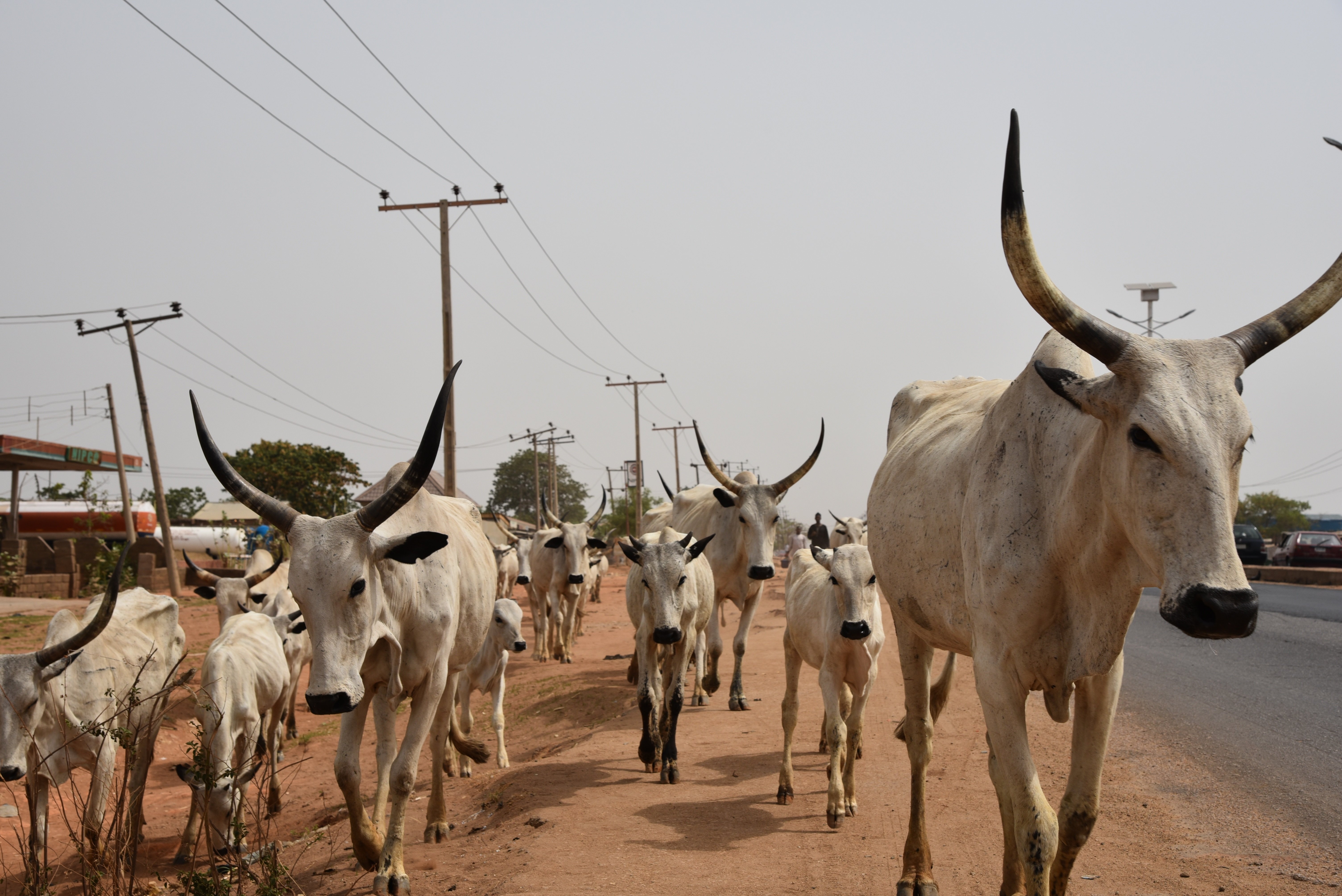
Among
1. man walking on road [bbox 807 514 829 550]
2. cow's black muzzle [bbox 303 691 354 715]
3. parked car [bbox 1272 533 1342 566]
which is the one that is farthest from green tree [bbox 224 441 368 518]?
cow's black muzzle [bbox 303 691 354 715]

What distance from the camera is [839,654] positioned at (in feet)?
26.1

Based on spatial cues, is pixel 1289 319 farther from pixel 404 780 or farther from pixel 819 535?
pixel 819 535

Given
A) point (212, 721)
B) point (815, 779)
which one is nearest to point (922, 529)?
point (815, 779)

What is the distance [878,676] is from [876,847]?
7586 millimetres

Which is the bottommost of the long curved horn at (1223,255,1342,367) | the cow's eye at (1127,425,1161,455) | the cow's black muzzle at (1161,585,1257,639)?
the cow's black muzzle at (1161,585,1257,639)

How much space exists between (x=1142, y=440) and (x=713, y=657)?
925cm

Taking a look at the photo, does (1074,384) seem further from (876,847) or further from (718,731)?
(718,731)

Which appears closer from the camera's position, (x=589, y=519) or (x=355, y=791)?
(x=355, y=791)

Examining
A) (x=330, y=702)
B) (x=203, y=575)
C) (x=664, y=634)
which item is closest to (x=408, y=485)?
(x=330, y=702)

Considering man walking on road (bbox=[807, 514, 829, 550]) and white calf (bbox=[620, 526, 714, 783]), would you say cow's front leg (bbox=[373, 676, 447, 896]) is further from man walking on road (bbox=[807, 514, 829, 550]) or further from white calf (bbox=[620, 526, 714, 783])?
man walking on road (bbox=[807, 514, 829, 550])

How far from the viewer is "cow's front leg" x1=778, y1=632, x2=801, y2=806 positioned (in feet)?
25.1

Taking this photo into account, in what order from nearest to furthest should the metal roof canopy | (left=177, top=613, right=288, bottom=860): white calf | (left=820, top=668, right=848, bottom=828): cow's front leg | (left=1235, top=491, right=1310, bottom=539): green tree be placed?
(left=177, top=613, right=288, bottom=860): white calf → (left=820, top=668, right=848, bottom=828): cow's front leg → the metal roof canopy → (left=1235, top=491, right=1310, bottom=539): green tree

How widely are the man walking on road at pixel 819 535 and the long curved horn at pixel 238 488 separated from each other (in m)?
16.2

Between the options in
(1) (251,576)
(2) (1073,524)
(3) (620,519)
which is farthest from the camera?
(3) (620,519)
